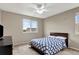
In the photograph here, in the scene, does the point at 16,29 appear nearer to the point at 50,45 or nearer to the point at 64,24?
the point at 50,45

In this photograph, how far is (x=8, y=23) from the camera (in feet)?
3.68

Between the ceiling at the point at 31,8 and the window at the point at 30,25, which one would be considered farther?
the window at the point at 30,25

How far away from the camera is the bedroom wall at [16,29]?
44.0 inches

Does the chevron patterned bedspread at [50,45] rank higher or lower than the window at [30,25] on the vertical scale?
lower

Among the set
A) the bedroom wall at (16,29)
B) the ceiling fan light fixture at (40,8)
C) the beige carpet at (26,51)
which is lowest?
the beige carpet at (26,51)

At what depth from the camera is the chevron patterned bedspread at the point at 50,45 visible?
1.14 m

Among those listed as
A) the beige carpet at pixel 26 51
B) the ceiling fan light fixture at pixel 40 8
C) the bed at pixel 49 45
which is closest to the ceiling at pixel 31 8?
the ceiling fan light fixture at pixel 40 8

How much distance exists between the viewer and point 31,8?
113 cm

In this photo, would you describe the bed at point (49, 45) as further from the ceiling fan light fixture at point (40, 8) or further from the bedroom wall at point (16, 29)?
the ceiling fan light fixture at point (40, 8)

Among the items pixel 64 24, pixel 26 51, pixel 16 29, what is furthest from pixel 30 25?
pixel 64 24

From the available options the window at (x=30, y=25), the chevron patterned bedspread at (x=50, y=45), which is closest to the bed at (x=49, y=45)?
the chevron patterned bedspread at (x=50, y=45)

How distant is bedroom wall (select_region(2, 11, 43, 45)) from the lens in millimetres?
1117

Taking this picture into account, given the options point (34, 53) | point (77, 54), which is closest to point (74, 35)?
point (77, 54)
